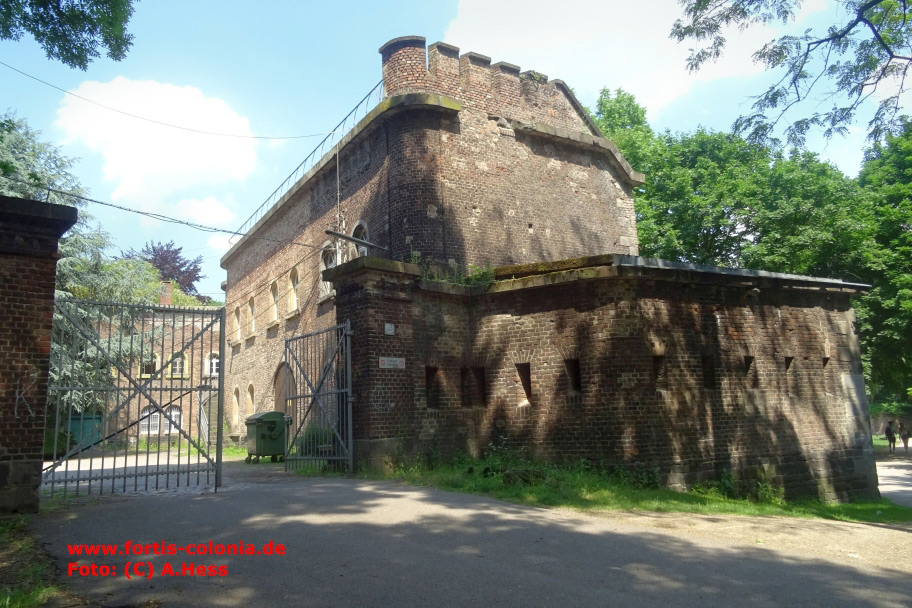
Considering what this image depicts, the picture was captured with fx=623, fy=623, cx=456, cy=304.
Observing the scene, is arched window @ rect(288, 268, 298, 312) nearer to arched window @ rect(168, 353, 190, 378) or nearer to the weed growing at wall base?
arched window @ rect(168, 353, 190, 378)

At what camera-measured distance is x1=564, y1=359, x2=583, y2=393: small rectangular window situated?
36.5ft

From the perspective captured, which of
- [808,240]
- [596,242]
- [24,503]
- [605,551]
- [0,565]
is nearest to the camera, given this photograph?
[0,565]

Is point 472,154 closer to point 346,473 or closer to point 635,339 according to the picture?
point 635,339

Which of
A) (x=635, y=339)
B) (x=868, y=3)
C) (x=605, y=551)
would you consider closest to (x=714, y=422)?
(x=635, y=339)

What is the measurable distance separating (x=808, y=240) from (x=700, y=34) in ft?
44.4

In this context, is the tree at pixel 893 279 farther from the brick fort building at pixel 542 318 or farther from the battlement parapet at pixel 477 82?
the battlement parapet at pixel 477 82

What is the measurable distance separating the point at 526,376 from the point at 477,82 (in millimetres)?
7513

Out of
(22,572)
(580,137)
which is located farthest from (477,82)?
(22,572)

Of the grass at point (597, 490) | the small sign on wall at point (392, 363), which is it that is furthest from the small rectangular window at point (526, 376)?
the small sign on wall at point (392, 363)

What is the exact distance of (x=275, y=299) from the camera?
839 inches

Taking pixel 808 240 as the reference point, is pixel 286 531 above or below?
below

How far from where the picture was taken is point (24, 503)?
698 cm

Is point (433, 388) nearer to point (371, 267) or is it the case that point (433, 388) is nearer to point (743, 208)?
point (371, 267)

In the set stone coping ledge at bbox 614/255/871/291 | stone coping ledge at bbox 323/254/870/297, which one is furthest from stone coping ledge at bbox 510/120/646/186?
stone coping ledge at bbox 614/255/871/291
